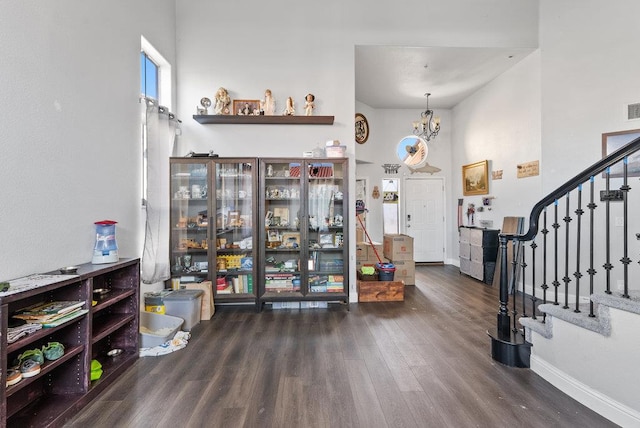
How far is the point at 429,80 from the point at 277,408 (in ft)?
17.4

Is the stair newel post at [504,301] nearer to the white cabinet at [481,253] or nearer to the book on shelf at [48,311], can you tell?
the white cabinet at [481,253]

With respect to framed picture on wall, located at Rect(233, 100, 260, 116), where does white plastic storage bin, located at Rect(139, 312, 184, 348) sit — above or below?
below

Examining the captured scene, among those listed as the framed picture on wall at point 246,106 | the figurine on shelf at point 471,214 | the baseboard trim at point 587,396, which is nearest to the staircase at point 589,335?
the baseboard trim at point 587,396

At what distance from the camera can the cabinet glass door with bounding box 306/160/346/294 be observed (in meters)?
3.64

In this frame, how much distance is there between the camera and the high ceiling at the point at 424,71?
4.14 meters

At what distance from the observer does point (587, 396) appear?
178cm

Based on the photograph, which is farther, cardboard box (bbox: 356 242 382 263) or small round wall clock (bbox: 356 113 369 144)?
small round wall clock (bbox: 356 113 369 144)

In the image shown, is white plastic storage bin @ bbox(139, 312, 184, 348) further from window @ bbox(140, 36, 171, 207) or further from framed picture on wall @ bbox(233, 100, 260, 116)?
framed picture on wall @ bbox(233, 100, 260, 116)

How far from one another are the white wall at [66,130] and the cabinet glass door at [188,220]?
62 cm

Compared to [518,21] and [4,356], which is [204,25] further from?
[518,21]

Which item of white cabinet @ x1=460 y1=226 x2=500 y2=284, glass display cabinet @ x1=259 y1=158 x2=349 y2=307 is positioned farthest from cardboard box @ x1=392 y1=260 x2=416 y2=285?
glass display cabinet @ x1=259 y1=158 x2=349 y2=307

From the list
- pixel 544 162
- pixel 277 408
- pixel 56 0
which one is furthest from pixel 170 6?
pixel 544 162

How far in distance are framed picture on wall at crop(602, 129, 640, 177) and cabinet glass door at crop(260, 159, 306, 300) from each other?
3681mm

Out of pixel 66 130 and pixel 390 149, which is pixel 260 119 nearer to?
pixel 66 130
